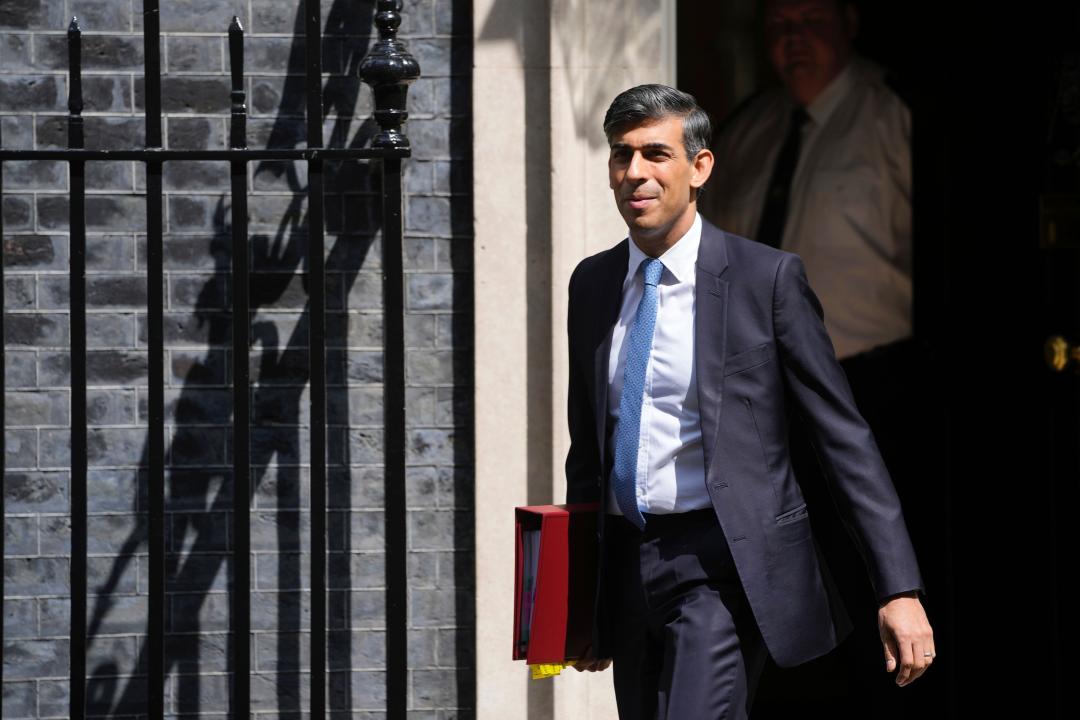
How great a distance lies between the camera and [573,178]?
14.9 ft

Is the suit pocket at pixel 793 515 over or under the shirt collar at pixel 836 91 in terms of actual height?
under

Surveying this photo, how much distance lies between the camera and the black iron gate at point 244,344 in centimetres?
402

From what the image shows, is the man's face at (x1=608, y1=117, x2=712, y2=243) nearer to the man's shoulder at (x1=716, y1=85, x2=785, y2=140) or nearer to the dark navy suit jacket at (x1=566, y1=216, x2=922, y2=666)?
the dark navy suit jacket at (x1=566, y1=216, x2=922, y2=666)

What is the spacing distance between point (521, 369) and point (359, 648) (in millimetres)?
974

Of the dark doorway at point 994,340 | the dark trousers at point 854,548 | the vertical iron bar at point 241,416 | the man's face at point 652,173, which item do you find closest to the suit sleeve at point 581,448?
the man's face at point 652,173

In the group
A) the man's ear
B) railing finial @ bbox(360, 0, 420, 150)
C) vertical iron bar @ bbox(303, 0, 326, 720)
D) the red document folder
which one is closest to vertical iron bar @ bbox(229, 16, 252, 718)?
vertical iron bar @ bbox(303, 0, 326, 720)

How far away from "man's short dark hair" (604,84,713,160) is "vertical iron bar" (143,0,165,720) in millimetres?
1315

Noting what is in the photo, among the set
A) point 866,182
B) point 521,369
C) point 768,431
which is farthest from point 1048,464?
point 768,431

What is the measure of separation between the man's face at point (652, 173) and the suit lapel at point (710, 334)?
12 cm

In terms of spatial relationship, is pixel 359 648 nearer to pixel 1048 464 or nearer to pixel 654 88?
pixel 654 88

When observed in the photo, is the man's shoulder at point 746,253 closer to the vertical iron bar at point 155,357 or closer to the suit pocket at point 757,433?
the suit pocket at point 757,433

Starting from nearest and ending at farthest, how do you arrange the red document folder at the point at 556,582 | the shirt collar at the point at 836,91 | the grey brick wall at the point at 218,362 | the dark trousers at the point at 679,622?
the dark trousers at the point at 679,622
the red document folder at the point at 556,582
the grey brick wall at the point at 218,362
the shirt collar at the point at 836,91

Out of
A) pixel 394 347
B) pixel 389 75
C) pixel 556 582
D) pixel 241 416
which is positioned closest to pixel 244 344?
pixel 241 416

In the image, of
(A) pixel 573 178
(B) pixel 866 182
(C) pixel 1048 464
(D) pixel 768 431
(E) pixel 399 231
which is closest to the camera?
(D) pixel 768 431
